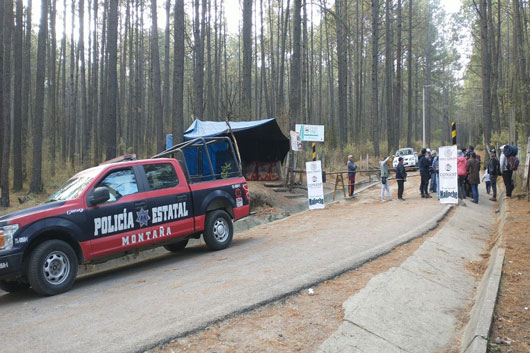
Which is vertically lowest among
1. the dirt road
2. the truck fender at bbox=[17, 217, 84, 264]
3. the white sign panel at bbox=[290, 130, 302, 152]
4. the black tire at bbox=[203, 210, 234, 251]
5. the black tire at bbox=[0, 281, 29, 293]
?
the black tire at bbox=[0, 281, 29, 293]

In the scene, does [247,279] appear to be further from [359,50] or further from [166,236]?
[359,50]

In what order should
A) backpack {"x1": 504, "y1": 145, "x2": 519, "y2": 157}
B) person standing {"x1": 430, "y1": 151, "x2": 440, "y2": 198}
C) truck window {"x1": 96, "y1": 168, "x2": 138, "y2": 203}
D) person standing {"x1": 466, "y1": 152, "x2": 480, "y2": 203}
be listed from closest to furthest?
truck window {"x1": 96, "y1": 168, "x2": 138, "y2": 203} → backpack {"x1": 504, "y1": 145, "x2": 519, "y2": 157} → person standing {"x1": 466, "y1": 152, "x2": 480, "y2": 203} → person standing {"x1": 430, "y1": 151, "x2": 440, "y2": 198}

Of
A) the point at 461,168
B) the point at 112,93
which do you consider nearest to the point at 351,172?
the point at 461,168

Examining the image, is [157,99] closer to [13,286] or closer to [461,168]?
[461,168]

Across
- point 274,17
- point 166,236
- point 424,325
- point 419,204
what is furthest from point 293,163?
point 274,17

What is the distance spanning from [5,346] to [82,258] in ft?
8.09

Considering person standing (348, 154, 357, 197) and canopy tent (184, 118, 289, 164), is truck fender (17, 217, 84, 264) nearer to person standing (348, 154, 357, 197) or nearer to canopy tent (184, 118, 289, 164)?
canopy tent (184, 118, 289, 164)

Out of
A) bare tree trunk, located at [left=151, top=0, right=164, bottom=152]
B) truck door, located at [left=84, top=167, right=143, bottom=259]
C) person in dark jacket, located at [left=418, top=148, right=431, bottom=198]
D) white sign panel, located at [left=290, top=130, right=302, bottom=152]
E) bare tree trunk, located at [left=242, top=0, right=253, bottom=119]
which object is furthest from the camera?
bare tree trunk, located at [left=151, top=0, right=164, bottom=152]

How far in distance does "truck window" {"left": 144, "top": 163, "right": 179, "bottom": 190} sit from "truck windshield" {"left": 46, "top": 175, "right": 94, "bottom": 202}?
1.07m

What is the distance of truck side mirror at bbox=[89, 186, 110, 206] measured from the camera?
22.1 feet

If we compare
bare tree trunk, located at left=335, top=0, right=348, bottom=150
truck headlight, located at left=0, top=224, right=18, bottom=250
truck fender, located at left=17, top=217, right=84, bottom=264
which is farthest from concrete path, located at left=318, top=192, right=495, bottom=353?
bare tree trunk, located at left=335, top=0, right=348, bottom=150

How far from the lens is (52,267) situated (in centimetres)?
630

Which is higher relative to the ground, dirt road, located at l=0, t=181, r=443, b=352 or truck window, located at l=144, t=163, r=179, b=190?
truck window, located at l=144, t=163, r=179, b=190

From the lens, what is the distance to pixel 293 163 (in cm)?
1850
